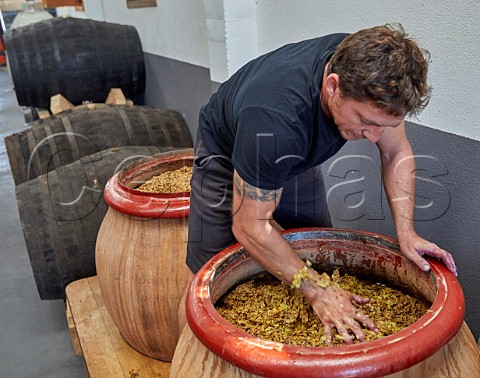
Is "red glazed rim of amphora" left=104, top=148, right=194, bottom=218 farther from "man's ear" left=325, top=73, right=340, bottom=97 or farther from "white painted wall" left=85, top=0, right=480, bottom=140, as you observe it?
"white painted wall" left=85, top=0, right=480, bottom=140

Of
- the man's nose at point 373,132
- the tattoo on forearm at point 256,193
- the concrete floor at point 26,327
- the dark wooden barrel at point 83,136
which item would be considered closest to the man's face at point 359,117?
the man's nose at point 373,132

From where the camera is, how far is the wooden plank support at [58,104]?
3904 mm

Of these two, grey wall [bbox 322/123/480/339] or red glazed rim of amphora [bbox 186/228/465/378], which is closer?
red glazed rim of amphora [bbox 186/228/465/378]

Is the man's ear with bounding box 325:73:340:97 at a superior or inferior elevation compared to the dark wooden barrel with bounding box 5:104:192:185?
superior

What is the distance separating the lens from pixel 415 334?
0.97m

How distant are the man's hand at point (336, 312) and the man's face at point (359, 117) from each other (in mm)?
399

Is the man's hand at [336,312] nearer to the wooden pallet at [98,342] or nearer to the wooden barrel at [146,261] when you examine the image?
the wooden barrel at [146,261]

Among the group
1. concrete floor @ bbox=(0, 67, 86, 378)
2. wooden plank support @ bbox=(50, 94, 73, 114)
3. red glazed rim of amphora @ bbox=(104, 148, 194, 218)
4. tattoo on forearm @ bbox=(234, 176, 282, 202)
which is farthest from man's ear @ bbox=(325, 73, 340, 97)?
wooden plank support @ bbox=(50, 94, 73, 114)

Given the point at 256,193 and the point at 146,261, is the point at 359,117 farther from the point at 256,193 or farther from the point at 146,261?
the point at 146,261

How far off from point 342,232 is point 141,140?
82.6 inches

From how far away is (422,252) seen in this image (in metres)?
1.31

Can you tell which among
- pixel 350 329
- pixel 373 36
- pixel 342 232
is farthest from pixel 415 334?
pixel 373 36

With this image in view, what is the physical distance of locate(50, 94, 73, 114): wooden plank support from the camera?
390 centimetres

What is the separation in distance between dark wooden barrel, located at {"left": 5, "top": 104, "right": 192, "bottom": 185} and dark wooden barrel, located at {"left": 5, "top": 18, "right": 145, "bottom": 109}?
748mm
